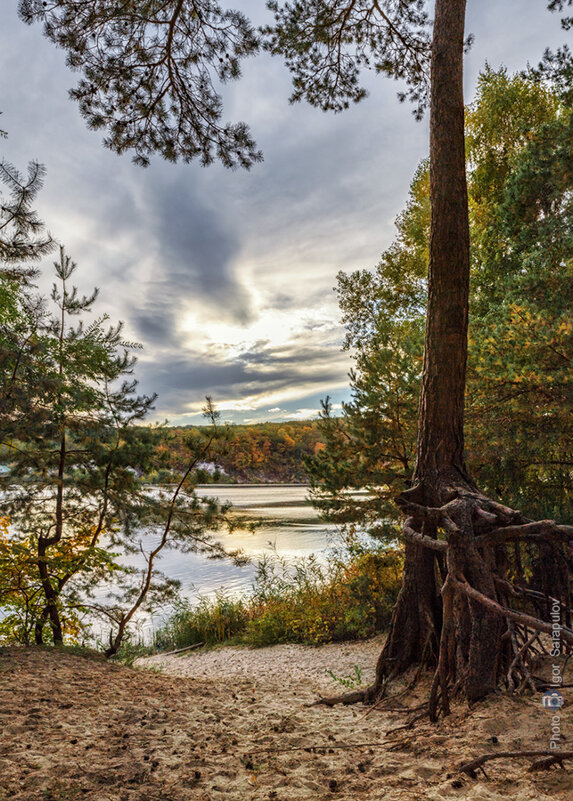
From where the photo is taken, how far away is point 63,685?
3.62 meters

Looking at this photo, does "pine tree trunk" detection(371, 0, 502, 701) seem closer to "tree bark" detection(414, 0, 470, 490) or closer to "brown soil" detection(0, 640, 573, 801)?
"tree bark" detection(414, 0, 470, 490)

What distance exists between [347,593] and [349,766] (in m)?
7.23

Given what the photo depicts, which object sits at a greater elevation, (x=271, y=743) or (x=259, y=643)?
(x=271, y=743)

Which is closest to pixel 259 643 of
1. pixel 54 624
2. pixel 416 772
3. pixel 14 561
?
pixel 54 624

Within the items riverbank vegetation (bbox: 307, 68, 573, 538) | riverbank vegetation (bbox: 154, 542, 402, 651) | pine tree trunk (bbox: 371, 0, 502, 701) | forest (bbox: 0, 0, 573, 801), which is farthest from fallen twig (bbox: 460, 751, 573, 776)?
riverbank vegetation (bbox: 154, 542, 402, 651)

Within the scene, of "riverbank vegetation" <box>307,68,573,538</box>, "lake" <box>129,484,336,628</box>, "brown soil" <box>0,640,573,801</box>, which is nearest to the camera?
"brown soil" <box>0,640,573,801</box>

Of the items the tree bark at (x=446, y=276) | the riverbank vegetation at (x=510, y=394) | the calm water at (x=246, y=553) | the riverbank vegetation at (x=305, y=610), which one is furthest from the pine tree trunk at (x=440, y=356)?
the calm water at (x=246, y=553)

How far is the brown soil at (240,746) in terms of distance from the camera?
187 cm

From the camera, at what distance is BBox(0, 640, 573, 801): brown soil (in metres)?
1.87

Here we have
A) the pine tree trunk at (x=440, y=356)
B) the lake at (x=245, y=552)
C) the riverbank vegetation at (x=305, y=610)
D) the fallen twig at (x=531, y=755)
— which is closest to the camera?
the fallen twig at (x=531, y=755)

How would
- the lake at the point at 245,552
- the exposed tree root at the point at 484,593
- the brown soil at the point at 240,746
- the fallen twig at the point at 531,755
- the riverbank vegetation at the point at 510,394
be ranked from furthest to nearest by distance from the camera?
1. the lake at the point at 245,552
2. the riverbank vegetation at the point at 510,394
3. the exposed tree root at the point at 484,593
4. the brown soil at the point at 240,746
5. the fallen twig at the point at 531,755

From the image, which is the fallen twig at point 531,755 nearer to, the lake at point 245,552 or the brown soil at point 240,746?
the brown soil at point 240,746

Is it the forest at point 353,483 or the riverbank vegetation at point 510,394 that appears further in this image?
the riverbank vegetation at point 510,394

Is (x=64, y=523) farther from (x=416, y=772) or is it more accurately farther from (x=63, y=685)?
(x=416, y=772)
